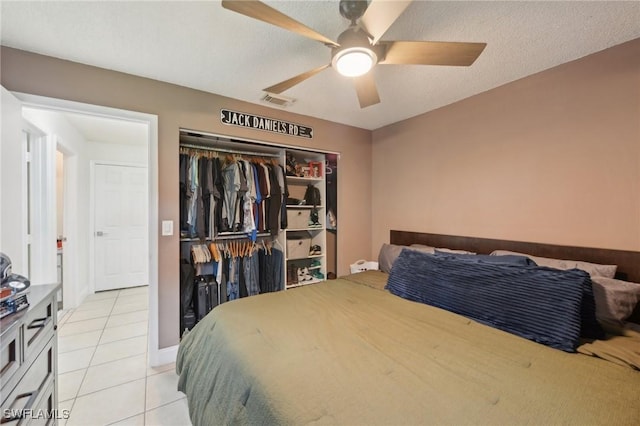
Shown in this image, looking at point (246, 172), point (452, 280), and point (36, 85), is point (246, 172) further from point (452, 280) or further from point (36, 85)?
point (452, 280)

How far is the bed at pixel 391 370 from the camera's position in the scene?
0.91 metres

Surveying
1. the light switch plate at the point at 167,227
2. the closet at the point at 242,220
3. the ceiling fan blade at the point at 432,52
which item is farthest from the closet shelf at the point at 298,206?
the ceiling fan blade at the point at 432,52

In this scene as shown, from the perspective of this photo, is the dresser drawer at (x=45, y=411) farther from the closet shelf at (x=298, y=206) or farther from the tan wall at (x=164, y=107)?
the closet shelf at (x=298, y=206)

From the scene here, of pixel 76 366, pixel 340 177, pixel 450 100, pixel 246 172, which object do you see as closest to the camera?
pixel 76 366

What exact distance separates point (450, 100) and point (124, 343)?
Result: 3.99 m

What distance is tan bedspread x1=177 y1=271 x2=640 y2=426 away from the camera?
2.96ft

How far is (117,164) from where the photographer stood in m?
4.34

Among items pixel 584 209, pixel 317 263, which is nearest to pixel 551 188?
pixel 584 209

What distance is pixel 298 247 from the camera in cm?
330

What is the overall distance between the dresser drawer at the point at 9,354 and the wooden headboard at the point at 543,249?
3.01 m

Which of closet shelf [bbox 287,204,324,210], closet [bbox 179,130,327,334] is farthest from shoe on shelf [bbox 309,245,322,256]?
closet shelf [bbox 287,204,324,210]

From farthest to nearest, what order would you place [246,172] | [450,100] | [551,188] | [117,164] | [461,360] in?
1. [117,164]
2. [246,172]
3. [450,100]
4. [551,188]
5. [461,360]

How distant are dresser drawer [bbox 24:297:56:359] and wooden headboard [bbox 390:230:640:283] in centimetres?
300

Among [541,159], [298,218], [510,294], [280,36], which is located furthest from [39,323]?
[541,159]
